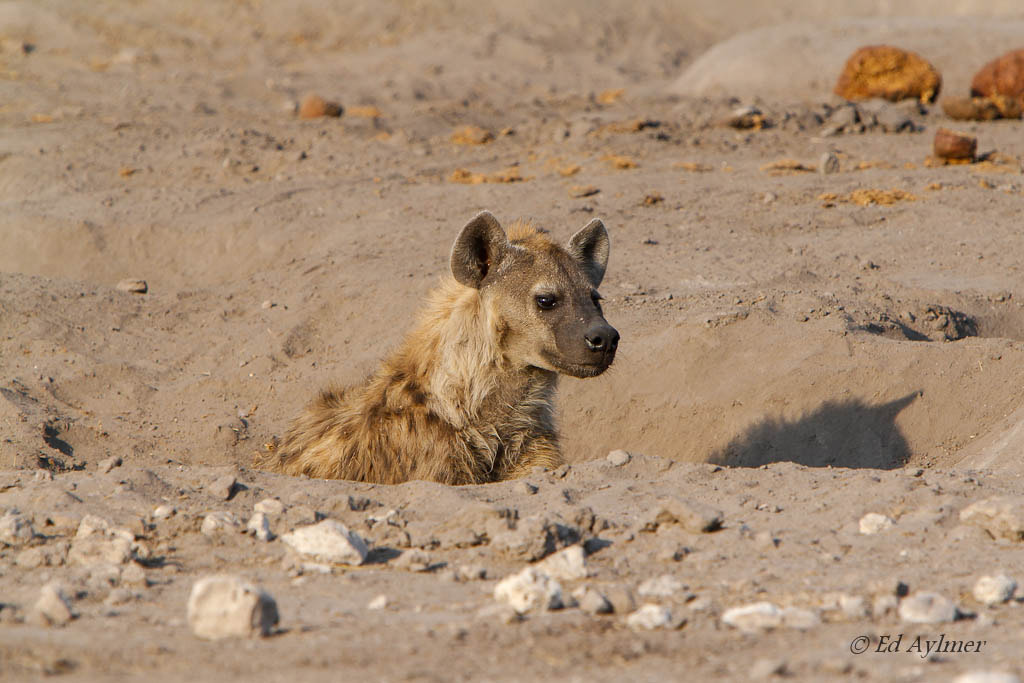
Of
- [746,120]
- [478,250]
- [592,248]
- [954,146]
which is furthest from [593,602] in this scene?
[746,120]

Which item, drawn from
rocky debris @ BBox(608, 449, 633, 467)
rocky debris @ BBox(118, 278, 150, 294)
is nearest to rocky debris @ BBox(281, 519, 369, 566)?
rocky debris @ BBox(608, 449, 633, 467)

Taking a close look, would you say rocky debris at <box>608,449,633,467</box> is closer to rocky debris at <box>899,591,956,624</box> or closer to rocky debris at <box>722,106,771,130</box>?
rocky debris at <box>899,591,956,624</box>

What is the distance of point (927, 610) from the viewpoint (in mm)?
2537

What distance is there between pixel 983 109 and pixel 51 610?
9091 mm

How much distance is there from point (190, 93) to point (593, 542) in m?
9.95

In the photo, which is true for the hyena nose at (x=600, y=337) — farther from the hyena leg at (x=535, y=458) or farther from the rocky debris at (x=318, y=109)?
the rocky debris at (x=318, y=109)

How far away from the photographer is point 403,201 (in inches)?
310

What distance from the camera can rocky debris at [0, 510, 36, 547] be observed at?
3115 mm

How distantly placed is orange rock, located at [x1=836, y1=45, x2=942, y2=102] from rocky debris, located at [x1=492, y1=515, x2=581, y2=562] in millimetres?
8371

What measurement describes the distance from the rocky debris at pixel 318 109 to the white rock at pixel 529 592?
27.6 ft

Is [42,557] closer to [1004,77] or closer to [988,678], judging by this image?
[988,678]

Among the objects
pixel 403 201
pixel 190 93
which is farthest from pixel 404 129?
pixel 190 93

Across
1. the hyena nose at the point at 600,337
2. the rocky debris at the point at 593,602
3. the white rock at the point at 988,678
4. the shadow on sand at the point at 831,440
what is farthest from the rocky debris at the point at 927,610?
the shadow on sand at the point at 831,440

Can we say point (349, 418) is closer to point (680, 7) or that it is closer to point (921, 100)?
point (921, 100)
